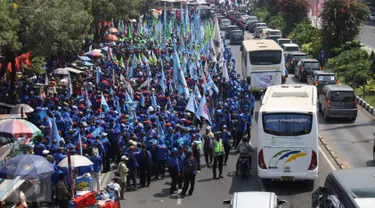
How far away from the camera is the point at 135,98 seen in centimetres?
2816

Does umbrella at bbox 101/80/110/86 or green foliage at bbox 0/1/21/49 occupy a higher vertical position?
green foliage at bbox 0/1/21/49

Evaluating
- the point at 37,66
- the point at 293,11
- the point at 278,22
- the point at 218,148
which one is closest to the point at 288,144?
the point at 218,148

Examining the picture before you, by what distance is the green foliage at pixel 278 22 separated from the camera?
64.2 m

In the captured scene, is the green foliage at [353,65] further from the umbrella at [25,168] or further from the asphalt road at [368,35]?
the umbrella at [25,168]

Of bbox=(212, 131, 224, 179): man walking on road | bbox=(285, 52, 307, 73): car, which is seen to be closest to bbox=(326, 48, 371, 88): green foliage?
bbox=(285, 52, 307, 73): car

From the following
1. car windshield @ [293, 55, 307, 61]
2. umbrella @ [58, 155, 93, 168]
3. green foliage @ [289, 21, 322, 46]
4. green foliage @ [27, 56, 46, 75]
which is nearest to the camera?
umbrella @ [58, 155, 93, 168]

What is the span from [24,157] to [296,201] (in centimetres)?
714

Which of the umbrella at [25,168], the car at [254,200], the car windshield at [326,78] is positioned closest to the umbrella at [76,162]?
the umbrella at [25,168]

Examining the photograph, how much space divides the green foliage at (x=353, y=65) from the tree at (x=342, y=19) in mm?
2873

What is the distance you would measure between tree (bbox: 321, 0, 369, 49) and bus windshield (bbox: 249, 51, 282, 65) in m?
11.6

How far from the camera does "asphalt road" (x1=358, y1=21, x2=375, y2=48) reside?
5954 centimetres

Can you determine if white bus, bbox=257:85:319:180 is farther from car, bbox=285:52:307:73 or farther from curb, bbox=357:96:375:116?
car, bbox=285:52:307:73

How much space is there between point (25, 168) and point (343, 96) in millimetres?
16677

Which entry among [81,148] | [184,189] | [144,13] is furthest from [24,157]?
[144,13]
